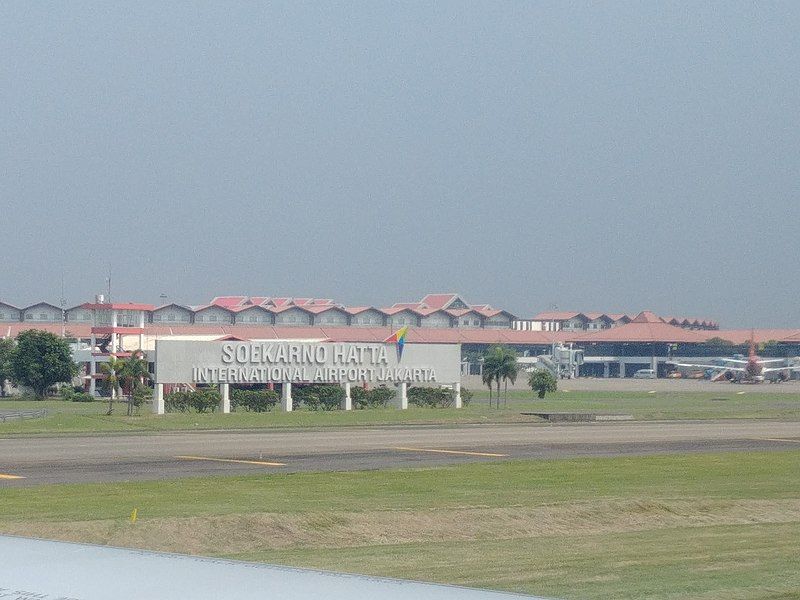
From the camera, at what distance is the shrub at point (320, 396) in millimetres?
79750

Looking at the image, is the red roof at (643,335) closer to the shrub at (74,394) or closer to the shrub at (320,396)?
the shrub at (74,394)

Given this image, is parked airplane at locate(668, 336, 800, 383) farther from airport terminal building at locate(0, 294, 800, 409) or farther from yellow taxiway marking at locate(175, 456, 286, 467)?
yellow taxiway marking at locate(175, 456, 286, 467)

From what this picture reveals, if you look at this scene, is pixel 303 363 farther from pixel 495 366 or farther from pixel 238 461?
pixel 238 461

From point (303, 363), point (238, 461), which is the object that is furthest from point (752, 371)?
point (238, 461)

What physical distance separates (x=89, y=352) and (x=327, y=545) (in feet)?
341

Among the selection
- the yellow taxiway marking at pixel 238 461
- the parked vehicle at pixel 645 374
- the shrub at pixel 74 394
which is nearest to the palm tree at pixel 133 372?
the shrub at pixel 74 394

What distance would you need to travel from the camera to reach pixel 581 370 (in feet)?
643

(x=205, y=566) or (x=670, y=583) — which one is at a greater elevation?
(x=205, y=566)

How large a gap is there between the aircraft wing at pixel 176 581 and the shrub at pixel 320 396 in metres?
74.6

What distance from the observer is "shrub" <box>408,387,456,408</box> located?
84.8m

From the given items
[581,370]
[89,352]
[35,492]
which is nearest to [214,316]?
[89,352]

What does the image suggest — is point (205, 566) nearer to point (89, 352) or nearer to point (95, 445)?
point (95, 445)

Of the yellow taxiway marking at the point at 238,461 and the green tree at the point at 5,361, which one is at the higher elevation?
the green tree at the point at 5,361

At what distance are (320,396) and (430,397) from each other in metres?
9.22
